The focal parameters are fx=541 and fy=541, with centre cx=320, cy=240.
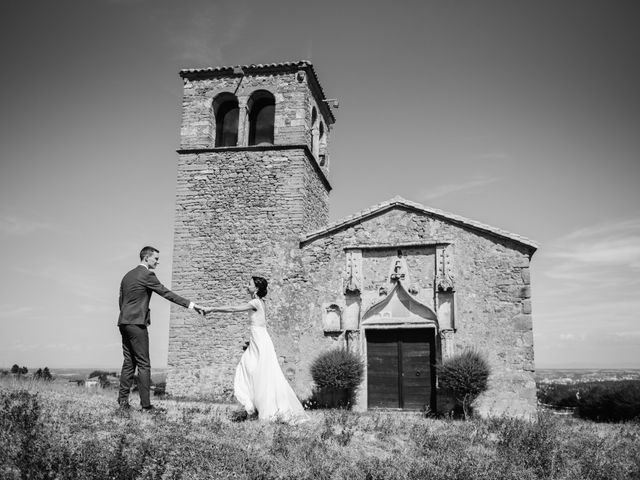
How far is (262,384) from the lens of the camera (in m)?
9.05

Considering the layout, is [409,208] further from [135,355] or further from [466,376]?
[135,355]

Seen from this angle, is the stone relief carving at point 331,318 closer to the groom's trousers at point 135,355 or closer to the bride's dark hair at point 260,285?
the bride's dark hair at point 260,285

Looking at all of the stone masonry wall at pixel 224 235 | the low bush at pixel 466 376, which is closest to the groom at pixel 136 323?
the low bush at pixel 466 376

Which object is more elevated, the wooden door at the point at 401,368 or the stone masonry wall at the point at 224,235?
the stone masonry wall at the point at 224,235

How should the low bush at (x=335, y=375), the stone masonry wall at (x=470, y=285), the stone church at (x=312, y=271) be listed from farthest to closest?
1. the stone church at (x=312, y=271)
2. the low bush at (x=335, y=375)
3. the stone masonry wall at (x=470, y=285)

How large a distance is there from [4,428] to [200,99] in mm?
16065

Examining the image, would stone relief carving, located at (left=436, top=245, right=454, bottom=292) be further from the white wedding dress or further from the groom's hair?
the groom's hair

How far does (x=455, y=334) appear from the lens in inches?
541

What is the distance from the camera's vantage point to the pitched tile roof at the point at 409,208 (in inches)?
543

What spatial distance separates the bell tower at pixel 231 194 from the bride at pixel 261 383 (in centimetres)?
892

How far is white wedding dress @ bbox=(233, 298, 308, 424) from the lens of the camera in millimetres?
8992

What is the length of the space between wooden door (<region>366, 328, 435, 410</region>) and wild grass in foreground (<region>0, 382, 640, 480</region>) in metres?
3.15

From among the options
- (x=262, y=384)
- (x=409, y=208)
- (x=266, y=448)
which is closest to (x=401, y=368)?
(x=409, y=208)

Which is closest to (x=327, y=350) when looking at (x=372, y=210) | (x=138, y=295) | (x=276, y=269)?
(x=276, y=269)
